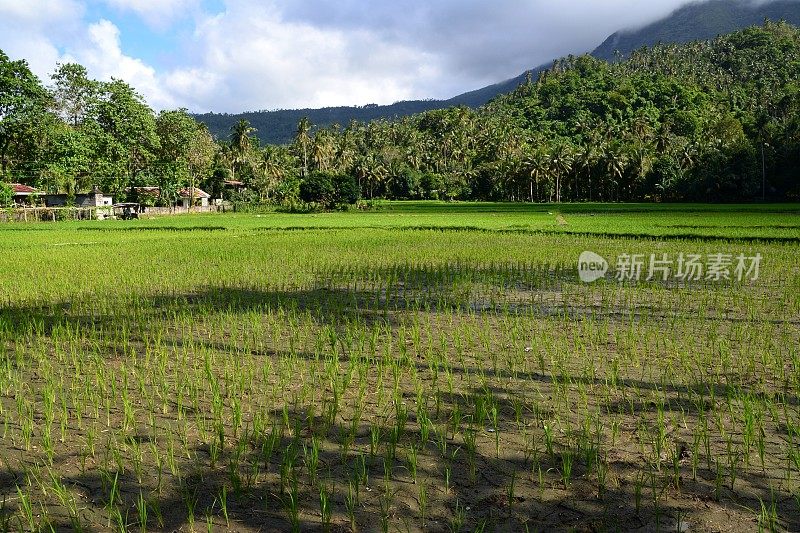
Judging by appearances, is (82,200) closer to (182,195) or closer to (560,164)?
(182,195)

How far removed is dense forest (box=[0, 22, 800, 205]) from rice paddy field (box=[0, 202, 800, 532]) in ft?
123

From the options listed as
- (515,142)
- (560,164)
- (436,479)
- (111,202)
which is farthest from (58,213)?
(515,142)

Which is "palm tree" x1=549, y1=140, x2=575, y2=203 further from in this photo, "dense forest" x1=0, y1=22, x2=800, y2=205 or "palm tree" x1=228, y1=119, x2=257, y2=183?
"palm tree" x1=228, y1=119, x2=257, y2=183

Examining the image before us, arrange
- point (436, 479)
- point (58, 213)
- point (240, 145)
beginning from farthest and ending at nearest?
point (240, 145) → point (58, 213) → point (436, 479)

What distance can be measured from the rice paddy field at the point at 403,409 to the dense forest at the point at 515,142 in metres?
37.6

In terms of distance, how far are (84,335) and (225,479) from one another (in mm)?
4426

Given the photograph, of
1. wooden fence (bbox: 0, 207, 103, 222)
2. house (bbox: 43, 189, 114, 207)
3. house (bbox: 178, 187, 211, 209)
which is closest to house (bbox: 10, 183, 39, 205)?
house (bbox: 43, 189, 114, 207)

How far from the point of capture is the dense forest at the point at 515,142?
45375 millimetres

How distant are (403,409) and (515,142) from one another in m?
86.7

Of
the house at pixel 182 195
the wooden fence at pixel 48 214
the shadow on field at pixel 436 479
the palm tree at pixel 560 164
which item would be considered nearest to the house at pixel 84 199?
the house at pixel 182 195

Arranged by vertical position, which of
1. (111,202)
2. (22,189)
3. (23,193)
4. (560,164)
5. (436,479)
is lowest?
(436,479)

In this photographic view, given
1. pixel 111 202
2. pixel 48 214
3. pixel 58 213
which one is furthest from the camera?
pixel 111 202

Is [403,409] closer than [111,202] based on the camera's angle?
Yes

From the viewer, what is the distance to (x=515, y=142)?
8750 centimetres
